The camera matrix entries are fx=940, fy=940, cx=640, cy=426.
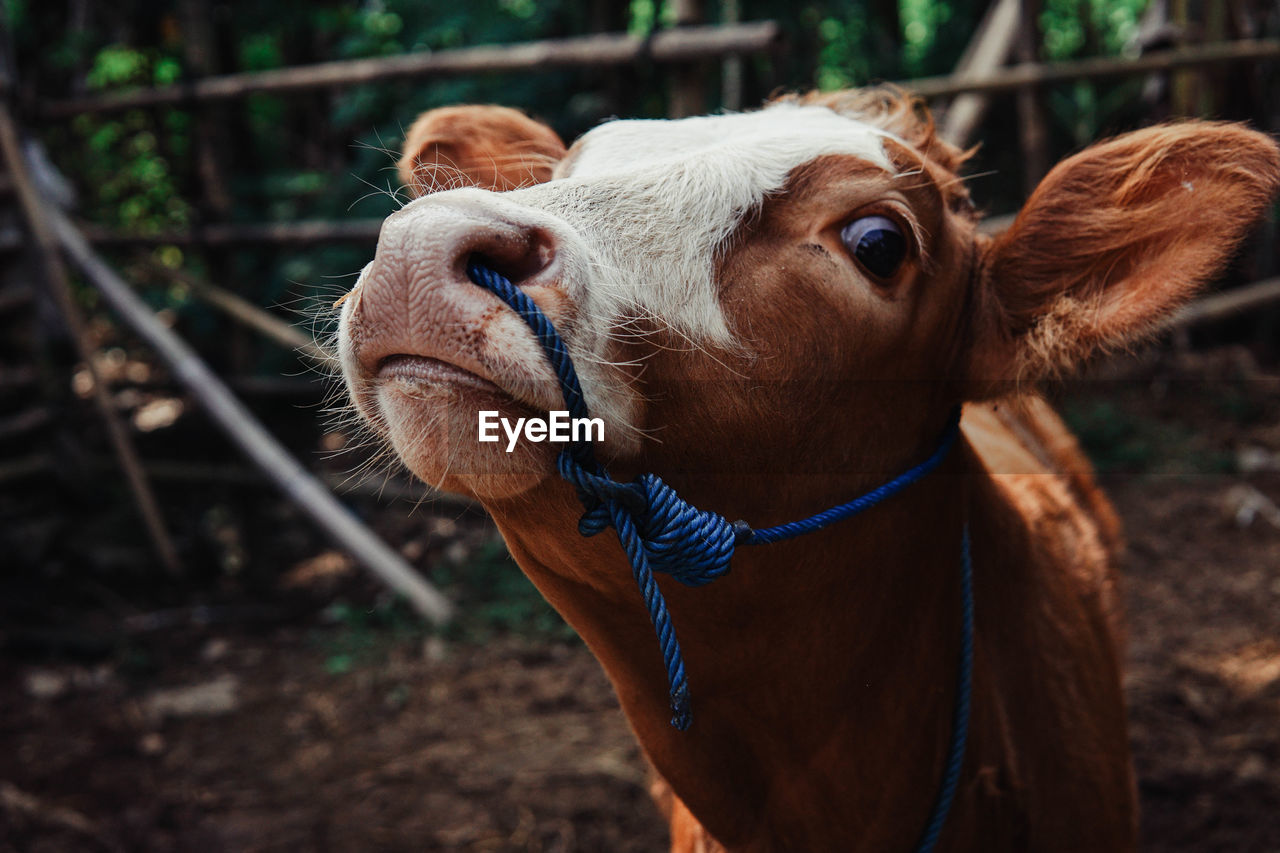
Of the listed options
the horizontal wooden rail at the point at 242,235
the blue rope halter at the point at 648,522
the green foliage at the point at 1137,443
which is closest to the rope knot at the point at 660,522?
the blue rope halter at the point at 648,522

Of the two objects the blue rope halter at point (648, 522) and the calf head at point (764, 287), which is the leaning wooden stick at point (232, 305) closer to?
the calf head at point (764, 287)

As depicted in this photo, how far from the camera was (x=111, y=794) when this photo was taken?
2.98m

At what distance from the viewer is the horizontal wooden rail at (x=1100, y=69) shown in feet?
12.8

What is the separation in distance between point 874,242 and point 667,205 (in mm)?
306

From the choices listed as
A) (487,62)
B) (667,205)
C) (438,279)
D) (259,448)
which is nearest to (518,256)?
(438,279)

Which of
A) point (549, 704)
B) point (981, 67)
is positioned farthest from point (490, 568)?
point (981, 67)

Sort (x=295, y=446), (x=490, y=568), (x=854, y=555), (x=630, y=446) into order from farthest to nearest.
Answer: (x=295, y=446) → (x=490, y=568) → (x=854, y=555) → (x=630, y=446)

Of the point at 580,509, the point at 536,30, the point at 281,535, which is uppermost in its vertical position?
the point at 536,30

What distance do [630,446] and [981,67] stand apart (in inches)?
189

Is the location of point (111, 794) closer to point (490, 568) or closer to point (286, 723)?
point (286, 723)

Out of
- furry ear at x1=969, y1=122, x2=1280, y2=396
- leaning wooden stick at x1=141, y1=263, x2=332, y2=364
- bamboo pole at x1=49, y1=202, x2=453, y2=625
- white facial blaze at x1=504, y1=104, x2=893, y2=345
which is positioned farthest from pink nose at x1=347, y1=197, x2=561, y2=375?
leaning wooden stick at x1=141, y1=263, x2=332, y2=364

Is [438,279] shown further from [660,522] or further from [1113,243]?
[1113,243]

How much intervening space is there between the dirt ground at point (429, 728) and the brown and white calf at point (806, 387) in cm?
139

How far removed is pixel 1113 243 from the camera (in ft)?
4.57
